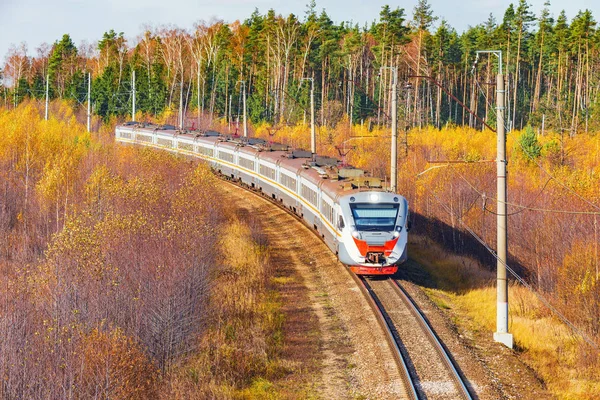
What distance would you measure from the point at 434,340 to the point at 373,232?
5.01 metres

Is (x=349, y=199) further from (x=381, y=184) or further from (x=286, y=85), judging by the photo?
(x=286, y=85)

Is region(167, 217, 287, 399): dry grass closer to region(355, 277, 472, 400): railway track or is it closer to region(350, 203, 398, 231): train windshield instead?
region(355, 277, 472, 400): railway track

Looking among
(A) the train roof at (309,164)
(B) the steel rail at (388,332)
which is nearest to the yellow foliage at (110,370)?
(B) the steel rail at (388,332)

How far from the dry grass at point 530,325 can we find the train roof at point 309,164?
435 cm

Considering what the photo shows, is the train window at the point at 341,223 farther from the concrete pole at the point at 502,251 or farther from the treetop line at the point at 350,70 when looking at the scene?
the treetop line at the point at 350,70

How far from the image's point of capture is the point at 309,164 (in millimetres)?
33531

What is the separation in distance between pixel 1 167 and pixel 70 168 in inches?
233

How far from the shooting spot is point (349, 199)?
78.4 ft

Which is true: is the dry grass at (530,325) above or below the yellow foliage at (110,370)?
below

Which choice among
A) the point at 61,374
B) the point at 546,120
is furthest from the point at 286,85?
the point at 61,374

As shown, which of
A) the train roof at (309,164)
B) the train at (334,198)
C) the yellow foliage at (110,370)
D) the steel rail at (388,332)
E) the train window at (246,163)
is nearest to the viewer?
the yellow foliage at (110,370)

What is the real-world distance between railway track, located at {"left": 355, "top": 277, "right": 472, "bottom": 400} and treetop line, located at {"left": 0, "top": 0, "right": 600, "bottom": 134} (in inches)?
1867

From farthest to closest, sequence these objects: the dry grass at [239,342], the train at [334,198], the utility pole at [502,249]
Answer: the train at [334,198] < the utility pole at [502,249] < the dry grass at [239,342]

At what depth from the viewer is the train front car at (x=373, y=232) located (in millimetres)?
23281
